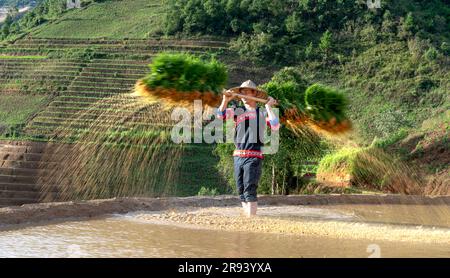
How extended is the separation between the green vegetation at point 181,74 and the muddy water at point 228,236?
58.5 inches

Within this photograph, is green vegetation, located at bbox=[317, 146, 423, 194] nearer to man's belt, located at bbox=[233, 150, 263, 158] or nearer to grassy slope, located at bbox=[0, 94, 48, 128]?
man's belt, located at bbox=[233, 150, 263, 158]

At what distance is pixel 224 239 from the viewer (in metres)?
7.34

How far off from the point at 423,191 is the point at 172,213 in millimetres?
8293

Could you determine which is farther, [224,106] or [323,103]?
Answer: [323,103]

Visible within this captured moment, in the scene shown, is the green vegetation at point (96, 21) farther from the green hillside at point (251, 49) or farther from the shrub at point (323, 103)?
the shrub at point (323, 103)

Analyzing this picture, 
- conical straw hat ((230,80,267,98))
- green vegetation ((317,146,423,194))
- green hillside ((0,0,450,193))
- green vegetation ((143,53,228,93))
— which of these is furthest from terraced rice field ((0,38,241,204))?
conical straw hat ((230,80,267,98))

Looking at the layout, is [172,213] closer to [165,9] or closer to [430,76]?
[430,76]

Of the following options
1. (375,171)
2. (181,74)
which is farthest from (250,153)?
(375,171)

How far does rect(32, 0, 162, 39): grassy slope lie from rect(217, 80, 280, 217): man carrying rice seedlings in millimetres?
42267

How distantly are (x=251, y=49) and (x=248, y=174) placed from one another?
130ft

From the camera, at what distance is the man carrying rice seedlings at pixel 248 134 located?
833 centimetres

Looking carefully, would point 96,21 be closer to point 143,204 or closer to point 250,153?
point 143,204

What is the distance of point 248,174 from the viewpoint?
8.30m

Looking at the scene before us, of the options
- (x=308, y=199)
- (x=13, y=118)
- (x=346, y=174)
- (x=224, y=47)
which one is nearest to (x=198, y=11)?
(x=224, y=47)
